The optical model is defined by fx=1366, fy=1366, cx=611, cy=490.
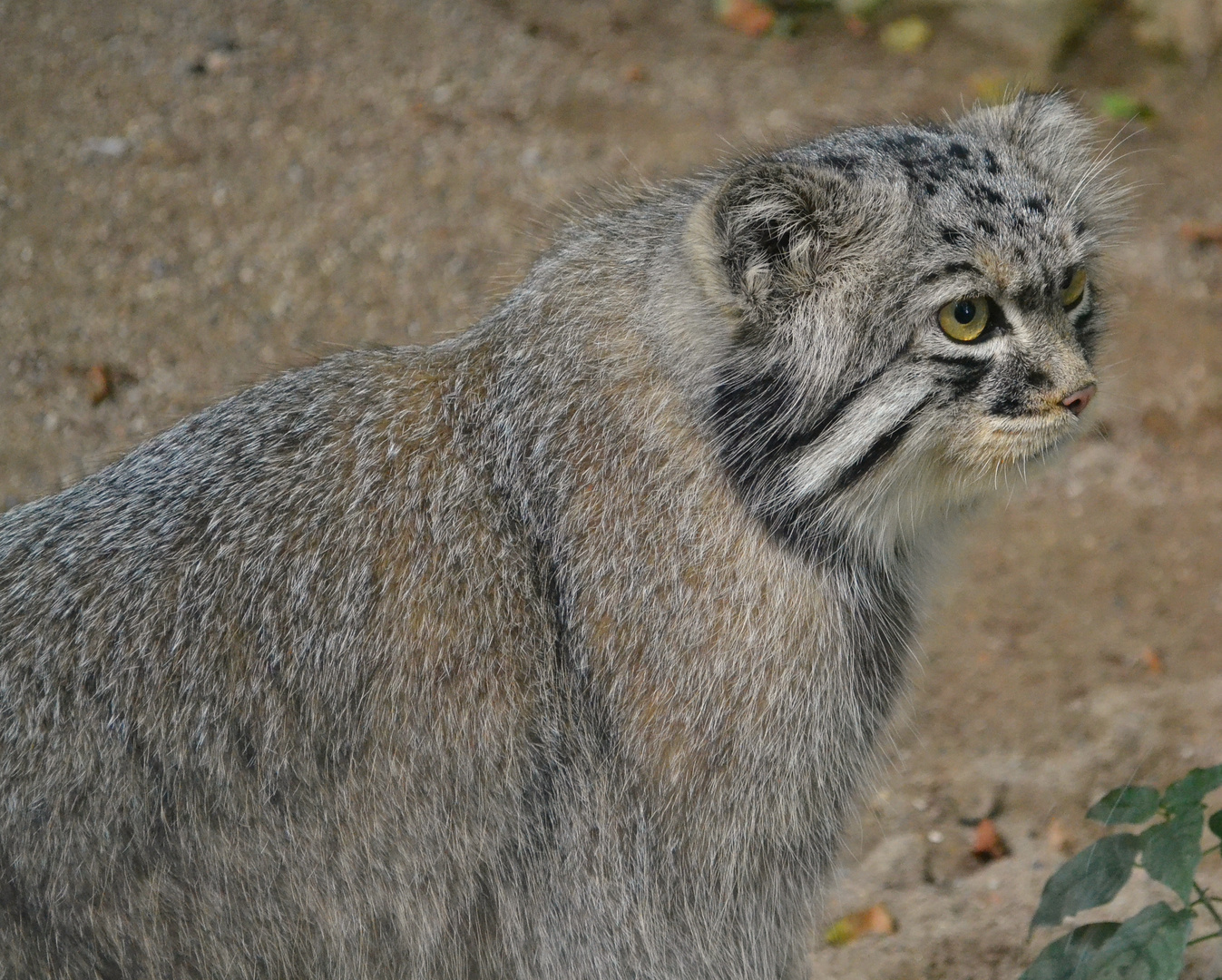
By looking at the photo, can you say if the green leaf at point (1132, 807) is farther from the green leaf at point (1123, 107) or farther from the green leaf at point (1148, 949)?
the green leaf at point (1123, 107)

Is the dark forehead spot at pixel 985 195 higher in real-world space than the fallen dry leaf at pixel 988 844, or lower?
higher

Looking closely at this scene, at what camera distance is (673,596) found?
326cm

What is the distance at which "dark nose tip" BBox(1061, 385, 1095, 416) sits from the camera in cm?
307

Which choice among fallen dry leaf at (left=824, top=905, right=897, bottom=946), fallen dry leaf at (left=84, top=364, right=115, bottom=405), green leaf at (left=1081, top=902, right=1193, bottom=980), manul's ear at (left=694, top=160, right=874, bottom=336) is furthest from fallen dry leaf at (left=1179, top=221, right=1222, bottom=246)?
fallen dry leaf at (left=84, top=364, right=115, bottom=405)

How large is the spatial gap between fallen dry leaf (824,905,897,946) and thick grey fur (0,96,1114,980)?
3.55ft

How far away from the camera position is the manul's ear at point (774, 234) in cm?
297

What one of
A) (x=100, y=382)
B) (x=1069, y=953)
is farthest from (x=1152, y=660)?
(x=100, y=382)

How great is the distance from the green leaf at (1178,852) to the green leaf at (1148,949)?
0.07m

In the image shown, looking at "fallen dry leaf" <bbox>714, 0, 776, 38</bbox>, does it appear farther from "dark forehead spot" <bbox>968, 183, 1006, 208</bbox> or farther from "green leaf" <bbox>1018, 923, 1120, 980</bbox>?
"green leaf" <bbox>1018, 923, 1120, 980</bbox>

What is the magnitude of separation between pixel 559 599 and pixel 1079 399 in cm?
129


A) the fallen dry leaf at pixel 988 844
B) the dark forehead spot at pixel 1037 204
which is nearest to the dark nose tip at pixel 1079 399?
the dark forehead spot at pixel 1037 204

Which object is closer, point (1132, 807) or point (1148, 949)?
point (1148, 949)

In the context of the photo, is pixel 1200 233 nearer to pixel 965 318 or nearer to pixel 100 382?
pixel 965 318

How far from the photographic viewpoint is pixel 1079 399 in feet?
10.1
